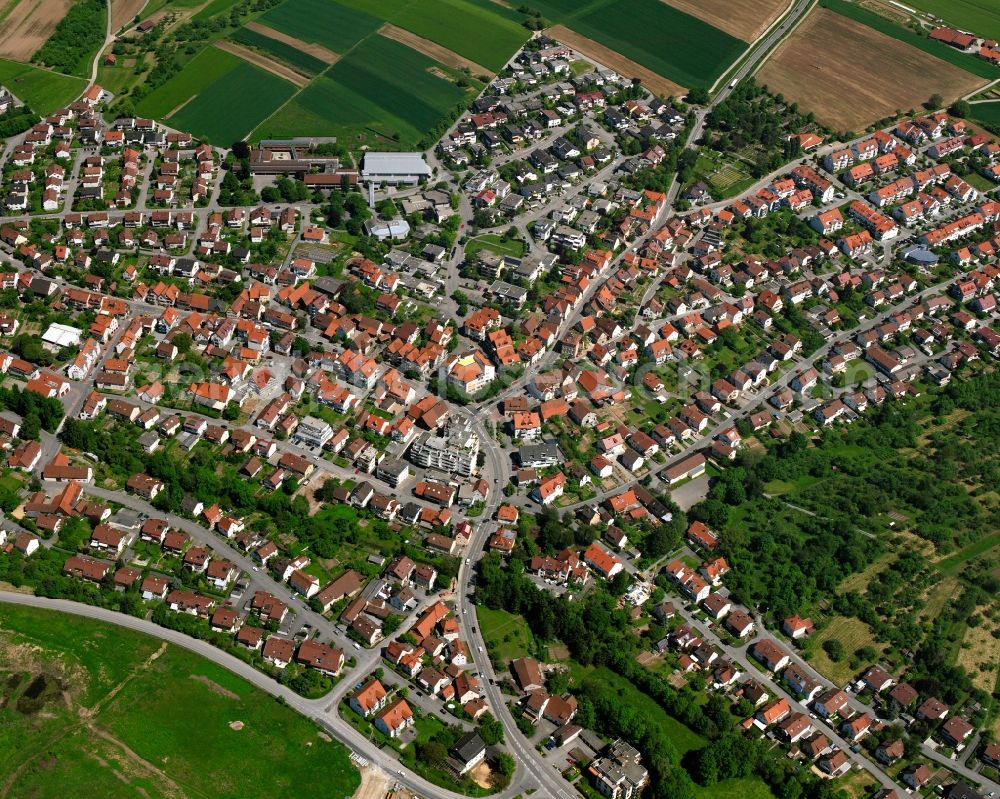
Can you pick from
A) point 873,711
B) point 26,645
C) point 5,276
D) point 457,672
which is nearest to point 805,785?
point 873,711

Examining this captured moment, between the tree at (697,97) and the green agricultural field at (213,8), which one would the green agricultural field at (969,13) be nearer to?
the tree at (697,97)

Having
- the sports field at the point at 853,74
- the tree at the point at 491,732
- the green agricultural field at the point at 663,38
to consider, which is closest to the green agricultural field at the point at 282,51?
the green agricultural field at the point at 663,38

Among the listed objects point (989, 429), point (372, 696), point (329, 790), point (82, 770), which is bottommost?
point (82, 770)

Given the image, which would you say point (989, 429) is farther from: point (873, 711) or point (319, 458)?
point (319, 458)

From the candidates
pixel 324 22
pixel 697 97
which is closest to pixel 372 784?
pixel 697 97

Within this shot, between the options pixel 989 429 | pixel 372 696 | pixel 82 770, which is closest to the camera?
pixel 82 770

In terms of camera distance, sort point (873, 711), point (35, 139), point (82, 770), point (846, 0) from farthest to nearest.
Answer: point (846, 0), point (35, 139), point (873, 711), point (82, 770)

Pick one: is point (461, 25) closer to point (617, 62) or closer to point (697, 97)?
point (617, 62)

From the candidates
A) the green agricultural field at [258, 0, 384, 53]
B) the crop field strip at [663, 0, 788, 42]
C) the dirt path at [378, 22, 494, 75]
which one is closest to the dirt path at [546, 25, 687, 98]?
the dirt path at [378, 22, 494, 75]
